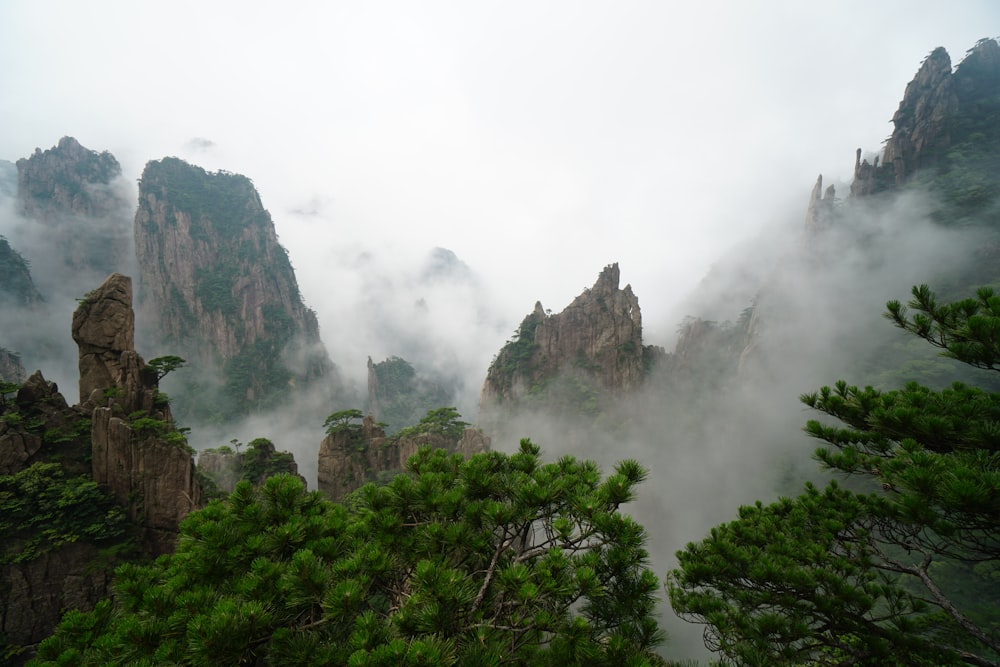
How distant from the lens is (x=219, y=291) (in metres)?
62.6

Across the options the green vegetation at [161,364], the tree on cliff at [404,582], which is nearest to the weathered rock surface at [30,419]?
the green vegetation at [161,364]

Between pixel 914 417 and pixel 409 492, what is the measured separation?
5941 mm

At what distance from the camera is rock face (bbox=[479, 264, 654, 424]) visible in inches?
1842

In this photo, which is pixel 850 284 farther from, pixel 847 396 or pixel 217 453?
pixel 217 453

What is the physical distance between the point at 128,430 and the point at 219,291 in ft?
190

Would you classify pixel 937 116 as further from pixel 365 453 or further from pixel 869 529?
pixel 365 453

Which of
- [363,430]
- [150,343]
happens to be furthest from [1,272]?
[363,430]

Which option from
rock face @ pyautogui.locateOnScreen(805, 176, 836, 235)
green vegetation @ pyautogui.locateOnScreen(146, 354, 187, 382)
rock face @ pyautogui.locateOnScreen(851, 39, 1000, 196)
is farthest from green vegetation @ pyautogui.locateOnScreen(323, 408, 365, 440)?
rock face @ pyautogui.locateOnScreen(851, 39, 1000, 196)

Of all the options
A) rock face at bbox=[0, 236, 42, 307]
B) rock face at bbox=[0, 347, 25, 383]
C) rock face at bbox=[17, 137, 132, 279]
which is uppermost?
rock face at bbox=[17, 137, 132, 279]

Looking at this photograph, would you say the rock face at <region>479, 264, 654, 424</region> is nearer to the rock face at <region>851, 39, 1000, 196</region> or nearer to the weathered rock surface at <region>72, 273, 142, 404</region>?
the rock face at <region>851, 39, 1000, 196</region>

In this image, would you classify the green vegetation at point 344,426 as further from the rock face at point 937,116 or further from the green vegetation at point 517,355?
the rock face at point 937,116

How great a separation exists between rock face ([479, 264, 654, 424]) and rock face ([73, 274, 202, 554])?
35568 millimetres

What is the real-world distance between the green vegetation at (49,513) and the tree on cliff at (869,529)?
2090cm

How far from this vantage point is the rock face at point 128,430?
15508 millimetres
